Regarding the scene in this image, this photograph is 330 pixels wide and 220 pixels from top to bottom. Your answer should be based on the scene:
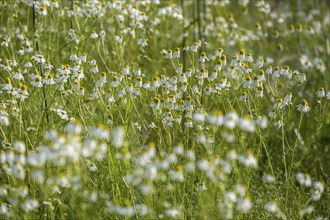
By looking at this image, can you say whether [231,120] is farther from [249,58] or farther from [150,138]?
[150,138]

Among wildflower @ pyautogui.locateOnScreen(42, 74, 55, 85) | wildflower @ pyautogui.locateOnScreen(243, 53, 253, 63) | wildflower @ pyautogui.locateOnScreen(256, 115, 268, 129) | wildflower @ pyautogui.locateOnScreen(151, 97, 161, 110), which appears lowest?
wildflower @ pyautogui.locateOnScreen(256, 115, 268, 129)

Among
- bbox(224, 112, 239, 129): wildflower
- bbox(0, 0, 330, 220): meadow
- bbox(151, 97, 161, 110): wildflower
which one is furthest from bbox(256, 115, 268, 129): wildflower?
bbox(151, 97, 161, 110): wildflower

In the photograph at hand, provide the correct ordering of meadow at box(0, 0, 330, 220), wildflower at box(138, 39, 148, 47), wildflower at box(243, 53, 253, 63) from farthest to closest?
wildflower at box(138, 39, 148, 47) < wildflower at box(243, 53, 253, 63) < meadow at box(0, 0, 330, 220)

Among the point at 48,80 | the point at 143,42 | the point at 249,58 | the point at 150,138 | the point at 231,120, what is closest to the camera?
the point at 231,120

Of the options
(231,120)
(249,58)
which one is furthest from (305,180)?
(249,58)

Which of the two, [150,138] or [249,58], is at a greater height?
[249,58]

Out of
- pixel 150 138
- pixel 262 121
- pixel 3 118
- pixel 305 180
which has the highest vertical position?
pixel 3 118

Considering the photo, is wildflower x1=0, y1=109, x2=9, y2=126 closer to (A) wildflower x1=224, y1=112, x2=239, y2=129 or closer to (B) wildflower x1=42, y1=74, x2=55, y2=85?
(B) wildflower x1=42, y1=74, x2=55, y2=85

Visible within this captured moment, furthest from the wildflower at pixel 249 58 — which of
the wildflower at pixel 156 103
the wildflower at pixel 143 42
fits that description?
the wildflower at pixel 143 42

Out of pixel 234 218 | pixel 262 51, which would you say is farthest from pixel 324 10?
pixel 234 218

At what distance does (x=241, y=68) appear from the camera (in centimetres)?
339

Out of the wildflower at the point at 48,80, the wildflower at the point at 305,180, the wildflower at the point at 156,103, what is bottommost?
the wildflower at the point at 305,180

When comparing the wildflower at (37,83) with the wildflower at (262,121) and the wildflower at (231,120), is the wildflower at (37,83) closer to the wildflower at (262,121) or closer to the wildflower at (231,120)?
the wildflower at (231,120)

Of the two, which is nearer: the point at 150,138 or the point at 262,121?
the point at 262,121
